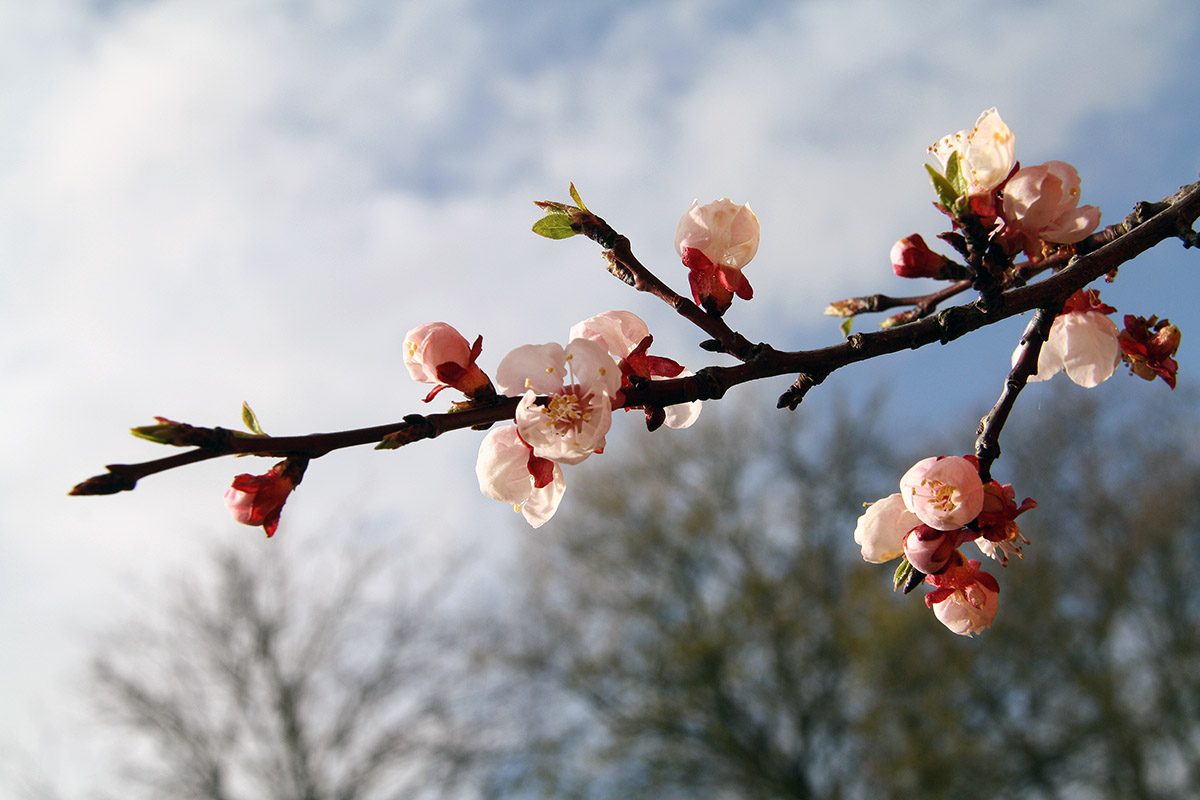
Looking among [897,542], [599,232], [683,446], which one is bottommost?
[897,542]

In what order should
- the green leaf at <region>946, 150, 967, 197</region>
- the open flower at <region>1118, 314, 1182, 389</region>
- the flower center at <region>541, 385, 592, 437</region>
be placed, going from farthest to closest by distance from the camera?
the open flower at <region>1118, 314, 1182, 389</region> < the green leaf at <region>946, 150, 967, 197</region> < the flower center at <region>541, 385, 592, 437</region>

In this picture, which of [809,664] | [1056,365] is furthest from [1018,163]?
[809,664]

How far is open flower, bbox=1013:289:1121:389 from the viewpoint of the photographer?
56.3 inches

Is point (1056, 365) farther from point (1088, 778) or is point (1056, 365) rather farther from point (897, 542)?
point (1088, 778)

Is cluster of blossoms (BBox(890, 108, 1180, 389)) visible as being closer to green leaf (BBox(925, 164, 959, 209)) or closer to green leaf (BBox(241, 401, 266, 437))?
green leaf (BBox(925, 164, 959, 209))

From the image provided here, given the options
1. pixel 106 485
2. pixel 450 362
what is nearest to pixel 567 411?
pixel 450 362

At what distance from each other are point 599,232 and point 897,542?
61cm

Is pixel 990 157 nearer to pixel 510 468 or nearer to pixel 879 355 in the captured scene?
pixel 879 355

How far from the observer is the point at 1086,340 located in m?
Result: 1.43

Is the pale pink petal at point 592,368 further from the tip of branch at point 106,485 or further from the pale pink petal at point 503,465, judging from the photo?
the tip of branch at point 106,485

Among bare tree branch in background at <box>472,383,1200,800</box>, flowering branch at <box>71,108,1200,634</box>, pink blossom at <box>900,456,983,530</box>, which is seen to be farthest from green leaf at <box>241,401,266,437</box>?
bare tree branch in background at <box>472,383,1200,800</box>

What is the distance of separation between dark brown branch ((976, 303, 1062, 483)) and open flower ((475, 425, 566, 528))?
23.5 inches

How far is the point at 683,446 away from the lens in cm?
1642

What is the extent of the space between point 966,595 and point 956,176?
0.58m
